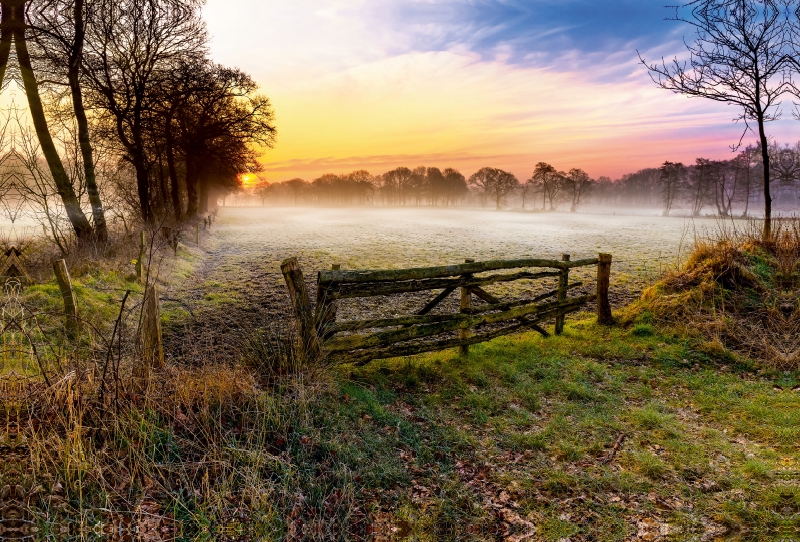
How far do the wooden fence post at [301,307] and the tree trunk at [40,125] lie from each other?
11037 millimetres

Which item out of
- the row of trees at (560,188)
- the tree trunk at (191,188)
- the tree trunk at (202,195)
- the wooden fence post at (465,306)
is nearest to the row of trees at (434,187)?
the row of trees at (560,188)

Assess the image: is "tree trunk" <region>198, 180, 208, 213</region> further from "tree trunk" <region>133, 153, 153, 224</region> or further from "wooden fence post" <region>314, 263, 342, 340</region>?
"wooden fence post" <region>314, 263, 342, 340</region>

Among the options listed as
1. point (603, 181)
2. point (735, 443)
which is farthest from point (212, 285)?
point (603, 181)

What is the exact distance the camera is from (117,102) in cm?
1869

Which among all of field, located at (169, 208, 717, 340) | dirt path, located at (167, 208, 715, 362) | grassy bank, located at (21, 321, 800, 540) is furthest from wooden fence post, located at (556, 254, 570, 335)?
dirt path, located at (167, 208, 715, 362)

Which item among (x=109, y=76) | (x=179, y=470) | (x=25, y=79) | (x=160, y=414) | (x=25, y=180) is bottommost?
→ (x=179, y=470)

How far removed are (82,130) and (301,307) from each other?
13.2 meters

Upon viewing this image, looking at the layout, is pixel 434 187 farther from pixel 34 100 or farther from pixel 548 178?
pixel 34 100

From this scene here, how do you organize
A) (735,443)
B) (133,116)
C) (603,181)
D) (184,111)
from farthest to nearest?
(603,181)
(184,111)
(133,116)
(735,443)

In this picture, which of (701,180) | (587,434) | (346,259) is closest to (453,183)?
(701,180)

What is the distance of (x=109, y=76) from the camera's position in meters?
17.6

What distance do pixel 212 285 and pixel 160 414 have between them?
1015 cm

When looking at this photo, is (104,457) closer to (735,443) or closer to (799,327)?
(735,443)

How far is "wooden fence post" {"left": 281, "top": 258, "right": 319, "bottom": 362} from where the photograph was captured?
17.3ft
